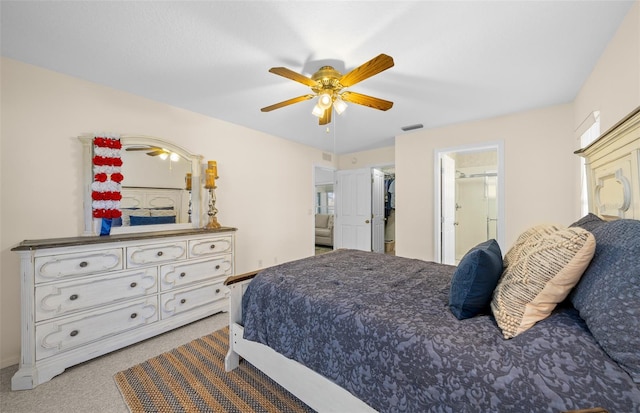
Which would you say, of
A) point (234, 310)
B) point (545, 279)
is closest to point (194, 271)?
point (234, 310)

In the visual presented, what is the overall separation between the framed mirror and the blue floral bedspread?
64.4 inches

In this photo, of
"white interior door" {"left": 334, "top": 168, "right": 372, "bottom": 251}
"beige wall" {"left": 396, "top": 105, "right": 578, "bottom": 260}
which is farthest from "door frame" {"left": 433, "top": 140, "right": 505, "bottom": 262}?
"white interior door" {"left": 334, "top": 168, "right": 372, "bottom": 251}

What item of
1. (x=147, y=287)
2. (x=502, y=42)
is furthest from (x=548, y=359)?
(x=147, y=287)

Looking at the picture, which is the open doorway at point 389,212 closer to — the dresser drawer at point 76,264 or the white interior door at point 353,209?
the white interior door at point 353,209

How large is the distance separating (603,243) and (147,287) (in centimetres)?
304

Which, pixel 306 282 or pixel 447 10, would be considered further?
pixel 306 282

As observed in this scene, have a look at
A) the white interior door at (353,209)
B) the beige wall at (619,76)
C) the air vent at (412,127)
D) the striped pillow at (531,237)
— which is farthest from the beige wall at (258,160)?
the striped pillow at (531,237)

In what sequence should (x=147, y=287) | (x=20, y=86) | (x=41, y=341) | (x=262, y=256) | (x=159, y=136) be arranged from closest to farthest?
(x=41, y=341)
(x=20, y=86)
(x=147, y=287)
(x=159, y=136)
(x=262, y=256)

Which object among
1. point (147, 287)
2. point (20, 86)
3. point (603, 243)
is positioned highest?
point (20, 86)

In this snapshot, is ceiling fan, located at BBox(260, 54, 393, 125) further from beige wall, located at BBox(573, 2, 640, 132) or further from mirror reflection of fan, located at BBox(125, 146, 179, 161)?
mirror reflection of fan, located at BBox(125, 146, 179, 161)

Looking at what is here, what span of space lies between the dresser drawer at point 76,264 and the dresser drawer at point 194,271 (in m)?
0.39

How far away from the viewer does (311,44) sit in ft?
5.74

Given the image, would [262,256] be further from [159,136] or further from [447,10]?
[447,10]

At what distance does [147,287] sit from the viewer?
2238mm
